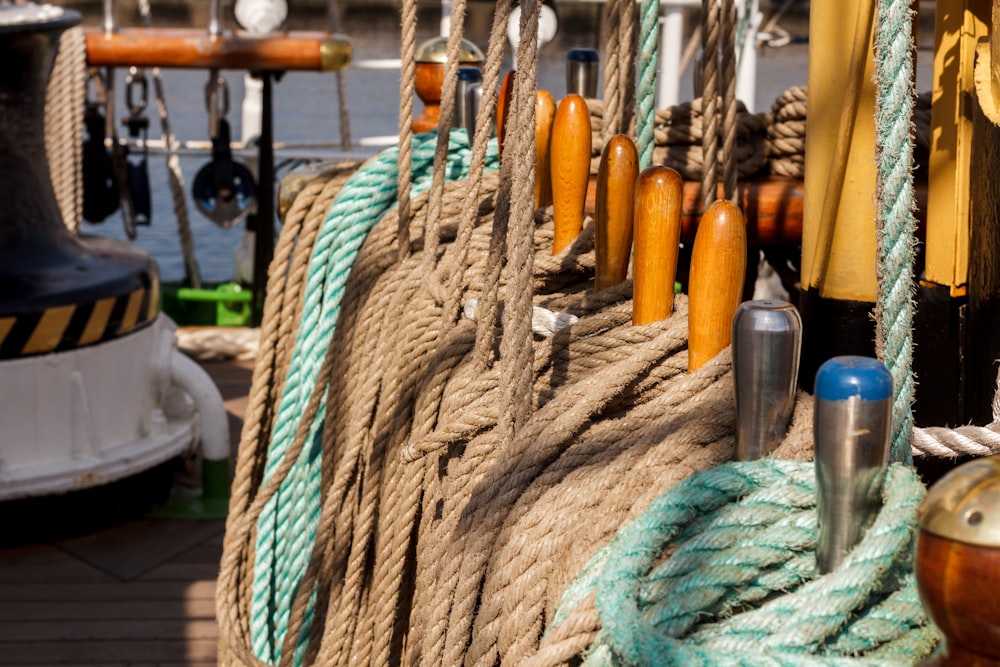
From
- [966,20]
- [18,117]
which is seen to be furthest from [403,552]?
[18,117]

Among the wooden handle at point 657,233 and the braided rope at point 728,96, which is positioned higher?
the braided rope at point 728,96

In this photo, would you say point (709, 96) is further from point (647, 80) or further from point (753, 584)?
point (753, 584)

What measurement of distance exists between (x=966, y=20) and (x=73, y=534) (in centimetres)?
242

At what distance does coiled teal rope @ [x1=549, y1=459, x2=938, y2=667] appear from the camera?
73 centimetres

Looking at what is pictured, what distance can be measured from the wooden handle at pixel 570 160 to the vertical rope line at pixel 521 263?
251 mm

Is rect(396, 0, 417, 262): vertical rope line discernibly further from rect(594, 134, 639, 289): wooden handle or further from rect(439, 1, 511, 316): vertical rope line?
rect(594, 134, 639, 289): wooden handle

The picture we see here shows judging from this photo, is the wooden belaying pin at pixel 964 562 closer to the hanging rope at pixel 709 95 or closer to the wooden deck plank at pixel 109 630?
the hanging rope at pixel 709 95

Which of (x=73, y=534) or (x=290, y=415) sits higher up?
(x=290, y=415)

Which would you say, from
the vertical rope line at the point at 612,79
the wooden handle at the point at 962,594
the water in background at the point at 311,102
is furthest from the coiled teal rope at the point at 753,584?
the water in background at the point at 311,102

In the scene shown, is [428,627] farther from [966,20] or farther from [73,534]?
[73,534]

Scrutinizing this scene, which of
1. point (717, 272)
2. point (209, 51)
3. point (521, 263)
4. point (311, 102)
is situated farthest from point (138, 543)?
point (311, 102)

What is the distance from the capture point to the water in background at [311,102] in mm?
8453

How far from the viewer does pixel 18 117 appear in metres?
3.13

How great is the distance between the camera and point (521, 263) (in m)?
1.04
